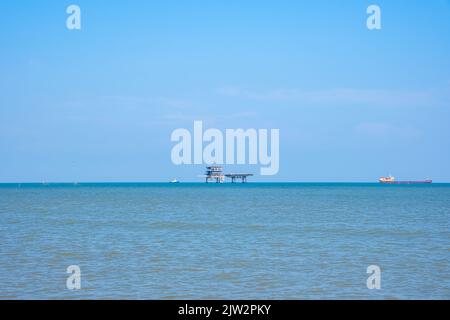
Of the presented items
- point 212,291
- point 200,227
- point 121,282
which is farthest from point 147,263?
point 200,227

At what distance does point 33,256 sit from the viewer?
81.1 ft

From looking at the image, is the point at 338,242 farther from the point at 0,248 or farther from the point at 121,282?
the point at 0,248

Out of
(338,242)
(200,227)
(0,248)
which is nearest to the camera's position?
(0,248)

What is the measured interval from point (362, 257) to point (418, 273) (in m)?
4.18

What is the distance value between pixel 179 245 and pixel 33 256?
23.8ft

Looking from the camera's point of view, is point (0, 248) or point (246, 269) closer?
point (246, 269)

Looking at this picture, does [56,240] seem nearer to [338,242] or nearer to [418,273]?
[338,242]

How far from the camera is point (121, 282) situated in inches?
743

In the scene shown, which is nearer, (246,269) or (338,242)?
(246,269)

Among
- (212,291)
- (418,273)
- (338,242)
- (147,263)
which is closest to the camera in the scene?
(212,291)
